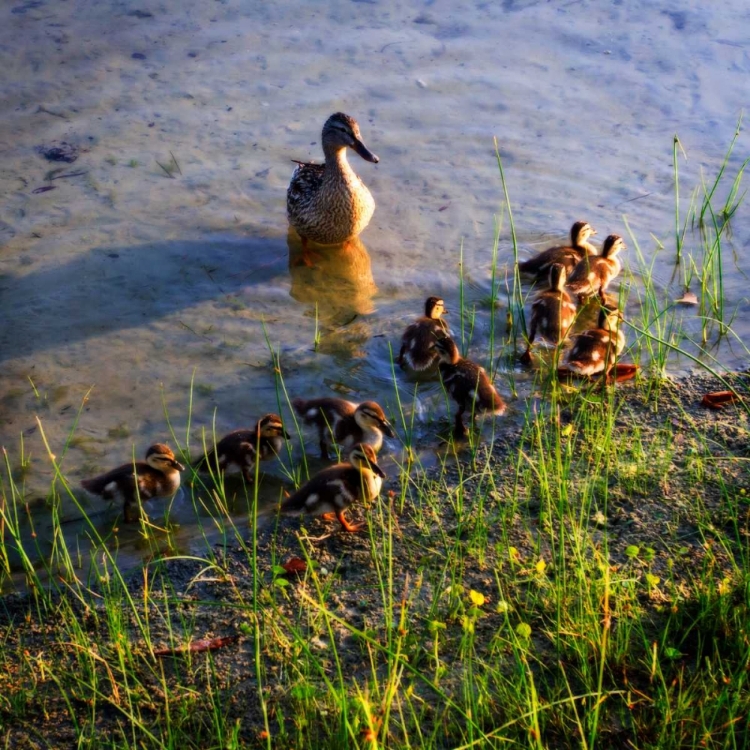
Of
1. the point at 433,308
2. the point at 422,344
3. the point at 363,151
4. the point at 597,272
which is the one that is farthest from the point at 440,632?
the point at 363,151

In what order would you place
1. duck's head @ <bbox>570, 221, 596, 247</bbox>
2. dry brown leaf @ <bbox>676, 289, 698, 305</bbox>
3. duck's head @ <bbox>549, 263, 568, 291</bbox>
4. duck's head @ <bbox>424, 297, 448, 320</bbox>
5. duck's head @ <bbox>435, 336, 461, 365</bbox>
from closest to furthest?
duck's head @ <bbox>435, 336, 461, 365</bbox> → duck's head @ <bbox>424, 297, 448, 320</bbox> → duck's head @ <bbox>549, 263, 568, 291</bbox> → dry brown leaf @ <bbox>676, 289, 698, 305</bbox> → duck's head @ <bbox>570, 221, 596, 247</bbox>

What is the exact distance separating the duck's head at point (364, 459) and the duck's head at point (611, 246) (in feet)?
7.50

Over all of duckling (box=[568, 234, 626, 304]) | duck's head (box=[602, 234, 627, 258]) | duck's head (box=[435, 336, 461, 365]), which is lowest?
duck's head (box=[435, 336, 461, 365])

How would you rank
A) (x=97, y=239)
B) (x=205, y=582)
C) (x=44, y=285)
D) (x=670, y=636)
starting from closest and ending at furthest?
1. (x=670, y=636)
2. (x=205, y=582)
3. (x=44, y=285)
4. (x=97, y=239)

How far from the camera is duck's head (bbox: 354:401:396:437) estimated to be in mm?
4145

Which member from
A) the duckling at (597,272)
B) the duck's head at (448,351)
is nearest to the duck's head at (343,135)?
the duckling at (597,272)

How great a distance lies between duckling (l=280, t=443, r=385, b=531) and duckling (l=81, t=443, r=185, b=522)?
51cm

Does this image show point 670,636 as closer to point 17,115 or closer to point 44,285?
point 44,285

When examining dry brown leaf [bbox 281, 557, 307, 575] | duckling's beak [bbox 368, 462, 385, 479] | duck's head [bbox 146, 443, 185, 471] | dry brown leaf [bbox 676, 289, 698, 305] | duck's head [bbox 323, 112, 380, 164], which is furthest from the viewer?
duck's head [bbox 323, 112, 380, 164]

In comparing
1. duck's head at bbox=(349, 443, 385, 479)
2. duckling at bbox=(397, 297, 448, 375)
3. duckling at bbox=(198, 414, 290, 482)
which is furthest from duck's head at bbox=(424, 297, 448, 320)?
duck's head at bbox=(349, 443, 385, 479)

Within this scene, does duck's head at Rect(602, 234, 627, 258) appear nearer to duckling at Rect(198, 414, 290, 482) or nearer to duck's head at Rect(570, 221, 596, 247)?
duck's head at Rect(570, 221, 596, 247)

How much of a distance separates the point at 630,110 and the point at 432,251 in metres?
2.27

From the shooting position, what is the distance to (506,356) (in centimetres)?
500

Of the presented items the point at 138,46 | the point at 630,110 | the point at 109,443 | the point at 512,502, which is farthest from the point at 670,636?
the point at 138,46
